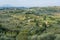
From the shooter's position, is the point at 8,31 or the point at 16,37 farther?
the point at 8,31

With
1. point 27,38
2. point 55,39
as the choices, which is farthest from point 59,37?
point 27,38

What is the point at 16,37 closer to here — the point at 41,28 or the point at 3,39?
the point at 3,39

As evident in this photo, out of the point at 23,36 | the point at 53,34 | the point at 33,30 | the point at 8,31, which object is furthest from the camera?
the point at 8,31

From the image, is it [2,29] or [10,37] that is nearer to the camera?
[10,37]

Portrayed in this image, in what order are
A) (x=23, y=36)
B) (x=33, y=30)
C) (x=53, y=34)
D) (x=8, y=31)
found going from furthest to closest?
(x=8, y=31) < (x=33, y=30) < (x=23, y=36) < (x=53, y=34)

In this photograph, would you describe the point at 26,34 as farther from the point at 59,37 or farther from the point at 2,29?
the point at 2,29

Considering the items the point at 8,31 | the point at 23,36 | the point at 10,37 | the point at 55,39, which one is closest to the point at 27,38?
the point at 23,36

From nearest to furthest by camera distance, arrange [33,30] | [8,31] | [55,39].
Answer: [55,39]
[33,30]
[8,31]

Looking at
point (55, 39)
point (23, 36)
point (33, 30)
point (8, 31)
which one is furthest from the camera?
point (8, 31)

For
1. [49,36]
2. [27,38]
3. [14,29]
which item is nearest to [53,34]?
[49,36]
